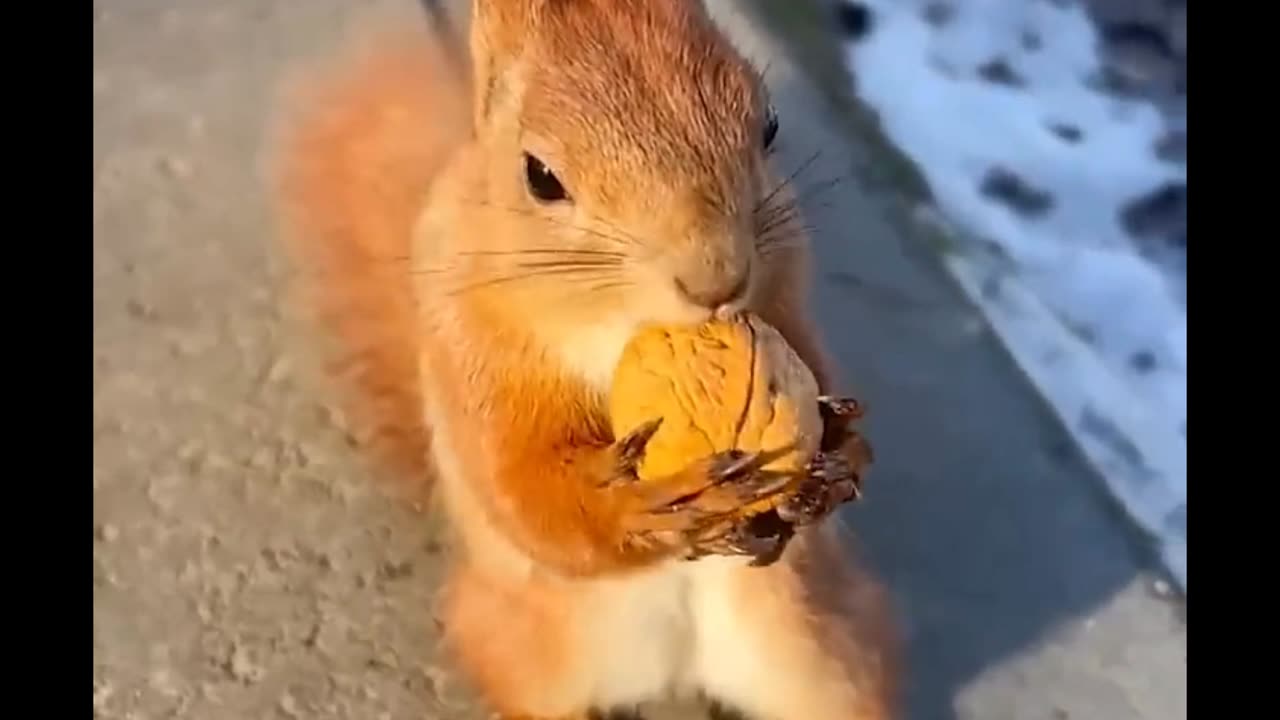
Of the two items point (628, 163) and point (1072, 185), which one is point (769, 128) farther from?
point (1072, 185)

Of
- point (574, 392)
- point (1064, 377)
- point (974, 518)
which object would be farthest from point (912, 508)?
point (574, 392)

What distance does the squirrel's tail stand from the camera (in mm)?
1668

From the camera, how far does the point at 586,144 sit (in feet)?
3.95

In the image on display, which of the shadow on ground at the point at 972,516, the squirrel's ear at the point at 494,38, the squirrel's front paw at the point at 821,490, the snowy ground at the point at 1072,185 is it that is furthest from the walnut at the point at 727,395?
the snowy ground at the point at 1072,185

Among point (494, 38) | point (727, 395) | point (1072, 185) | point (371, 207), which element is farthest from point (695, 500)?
point (1072, 185)

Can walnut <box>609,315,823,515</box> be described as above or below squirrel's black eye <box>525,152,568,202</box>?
below

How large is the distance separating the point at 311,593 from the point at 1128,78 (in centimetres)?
153

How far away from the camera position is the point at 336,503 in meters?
1.75

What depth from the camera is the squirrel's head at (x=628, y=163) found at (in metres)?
1.17

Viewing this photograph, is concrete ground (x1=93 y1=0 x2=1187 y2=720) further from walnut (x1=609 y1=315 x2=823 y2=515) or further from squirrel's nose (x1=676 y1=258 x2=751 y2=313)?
squirrel's nose (x1=676 y1=258 x2=751 y2=313)

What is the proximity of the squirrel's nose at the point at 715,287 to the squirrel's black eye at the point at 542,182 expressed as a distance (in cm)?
13

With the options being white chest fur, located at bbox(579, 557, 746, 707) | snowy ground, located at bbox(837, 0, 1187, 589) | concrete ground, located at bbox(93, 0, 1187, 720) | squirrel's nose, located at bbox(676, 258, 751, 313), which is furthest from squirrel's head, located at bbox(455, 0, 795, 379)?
snowy ground, located at bbox(837, 0, 1187, 589)

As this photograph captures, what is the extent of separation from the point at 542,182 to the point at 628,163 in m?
0.08

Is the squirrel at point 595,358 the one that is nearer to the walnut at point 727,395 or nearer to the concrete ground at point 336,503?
the walnut at point 727,395
